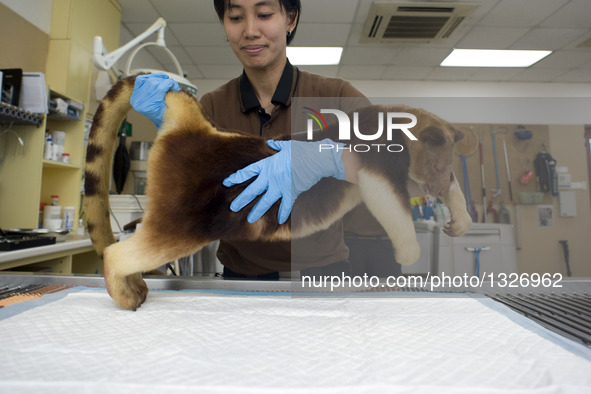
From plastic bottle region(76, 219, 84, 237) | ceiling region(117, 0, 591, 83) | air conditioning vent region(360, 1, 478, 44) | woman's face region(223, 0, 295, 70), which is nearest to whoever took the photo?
woman's face region(223, 0, 295, 70)

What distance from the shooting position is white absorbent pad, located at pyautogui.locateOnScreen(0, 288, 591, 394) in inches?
19.0

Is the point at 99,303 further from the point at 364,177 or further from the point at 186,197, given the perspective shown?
the point at 364,177

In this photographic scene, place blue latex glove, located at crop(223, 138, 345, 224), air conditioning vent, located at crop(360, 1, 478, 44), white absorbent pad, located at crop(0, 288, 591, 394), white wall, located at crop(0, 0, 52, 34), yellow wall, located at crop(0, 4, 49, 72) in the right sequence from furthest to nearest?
air conditioning vent, located at crop(360, 1, 478, 44), white wall, located at crop(0, 0, 52, 34), yellow wall, located at crop(0, 4, 49, 72), blue latex glove, located at crop(223, 138, 345, 224), white absorbent pad, located at crop(0, 288, 591, 394)

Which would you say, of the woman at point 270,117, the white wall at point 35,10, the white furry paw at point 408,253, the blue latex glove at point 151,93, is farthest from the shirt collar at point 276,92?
the white wall at point 35,10

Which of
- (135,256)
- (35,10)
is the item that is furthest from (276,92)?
(35,10)

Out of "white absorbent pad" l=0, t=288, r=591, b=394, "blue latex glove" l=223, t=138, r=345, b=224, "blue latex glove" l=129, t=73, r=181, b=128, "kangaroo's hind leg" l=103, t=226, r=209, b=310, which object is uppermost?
"blue latex glove" l=129, t=73, r=181, b=128

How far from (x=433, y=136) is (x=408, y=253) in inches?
9.5

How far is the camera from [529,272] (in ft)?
2.35

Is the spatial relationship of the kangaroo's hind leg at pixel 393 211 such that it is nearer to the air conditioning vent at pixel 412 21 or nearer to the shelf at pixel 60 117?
the shelf at pixel 60 117

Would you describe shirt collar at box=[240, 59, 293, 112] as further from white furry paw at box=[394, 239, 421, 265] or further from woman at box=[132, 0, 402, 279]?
white furry paw at box=[394, 239, 421, 265]

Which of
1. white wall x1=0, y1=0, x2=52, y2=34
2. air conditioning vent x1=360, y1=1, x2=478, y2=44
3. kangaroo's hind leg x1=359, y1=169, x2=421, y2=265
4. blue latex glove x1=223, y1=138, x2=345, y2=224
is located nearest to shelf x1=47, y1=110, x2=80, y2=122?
white wall x1=0, y1=0, x2=52, y2=34

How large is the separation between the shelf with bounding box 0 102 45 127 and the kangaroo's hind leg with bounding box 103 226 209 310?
60.4 inches

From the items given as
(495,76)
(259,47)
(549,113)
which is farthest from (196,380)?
(495,76)

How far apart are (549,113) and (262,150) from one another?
57 centimetres
